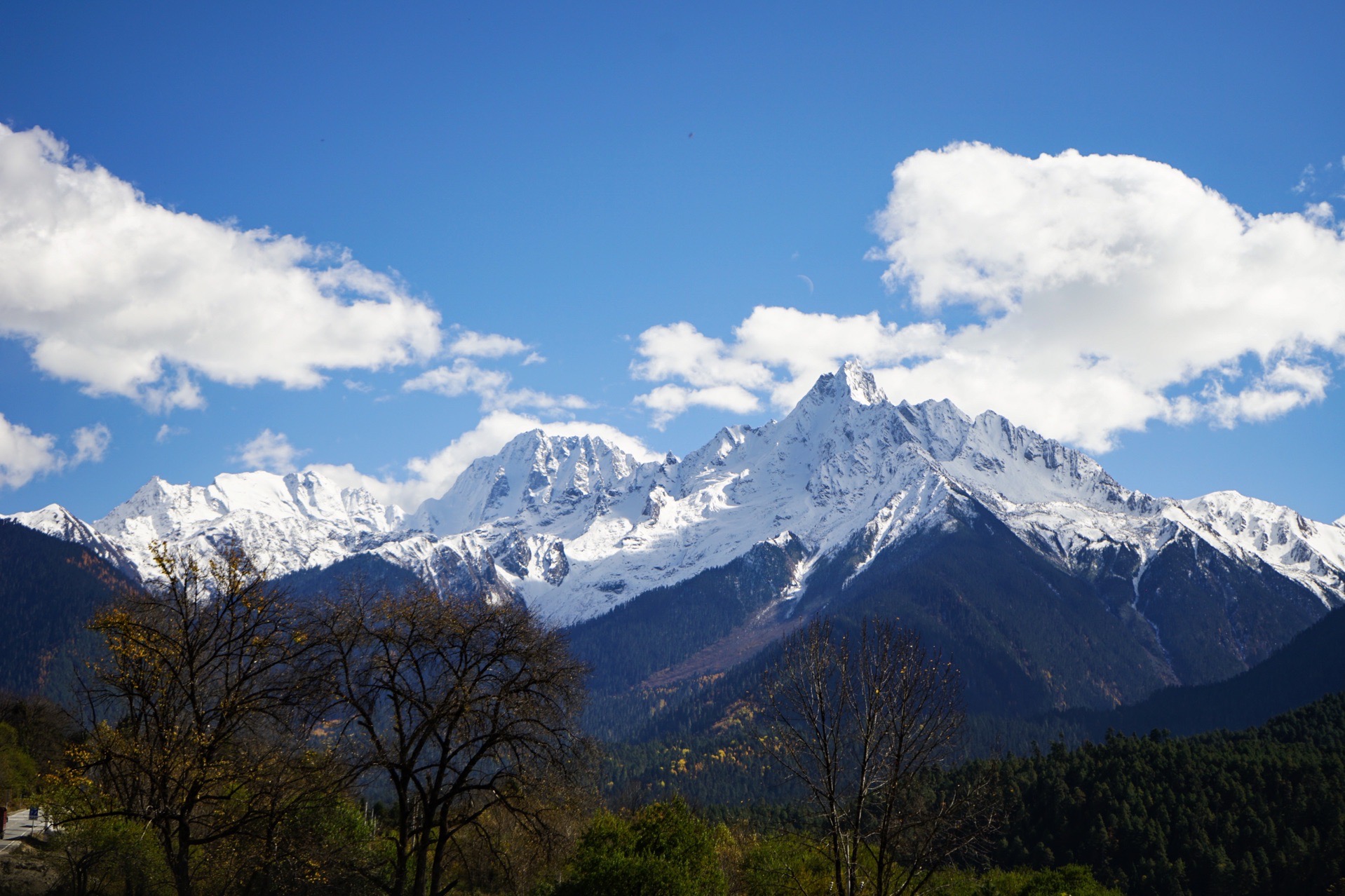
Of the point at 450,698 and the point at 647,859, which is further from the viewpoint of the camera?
the point at 647,859

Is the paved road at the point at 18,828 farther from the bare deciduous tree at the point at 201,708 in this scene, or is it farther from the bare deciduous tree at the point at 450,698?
the bare deciduous tree at the point at 450,698

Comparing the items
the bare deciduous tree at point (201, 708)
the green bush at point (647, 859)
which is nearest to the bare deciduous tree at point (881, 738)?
the green bush at point (647, 859)

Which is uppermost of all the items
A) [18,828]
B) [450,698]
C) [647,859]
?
[450,698]

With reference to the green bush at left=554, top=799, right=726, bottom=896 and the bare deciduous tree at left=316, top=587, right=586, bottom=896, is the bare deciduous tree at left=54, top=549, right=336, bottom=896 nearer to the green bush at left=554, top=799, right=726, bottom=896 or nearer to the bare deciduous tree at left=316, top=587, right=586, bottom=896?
the bare deciduous tree at left=316, top=587, right=586, bottom=896

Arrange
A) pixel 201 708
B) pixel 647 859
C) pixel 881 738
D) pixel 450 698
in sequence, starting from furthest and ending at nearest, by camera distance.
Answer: pixel 647 859 → pixel 450 698 → pixel 201 708 → pixel 881 738

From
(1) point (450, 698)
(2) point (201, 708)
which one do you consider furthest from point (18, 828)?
(1) point (450, 698)

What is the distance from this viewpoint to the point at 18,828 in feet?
178

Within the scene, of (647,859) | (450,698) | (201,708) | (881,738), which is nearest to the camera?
(881,738)

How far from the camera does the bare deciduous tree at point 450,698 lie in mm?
29438

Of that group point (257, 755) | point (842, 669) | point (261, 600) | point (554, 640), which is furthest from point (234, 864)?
point (842, 669)

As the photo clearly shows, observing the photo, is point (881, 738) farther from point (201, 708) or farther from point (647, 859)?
point (201, 708)

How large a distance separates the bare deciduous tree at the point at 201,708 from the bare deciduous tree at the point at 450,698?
1.84 m

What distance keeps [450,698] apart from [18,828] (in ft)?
136

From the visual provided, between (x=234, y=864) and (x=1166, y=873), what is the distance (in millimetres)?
118206
